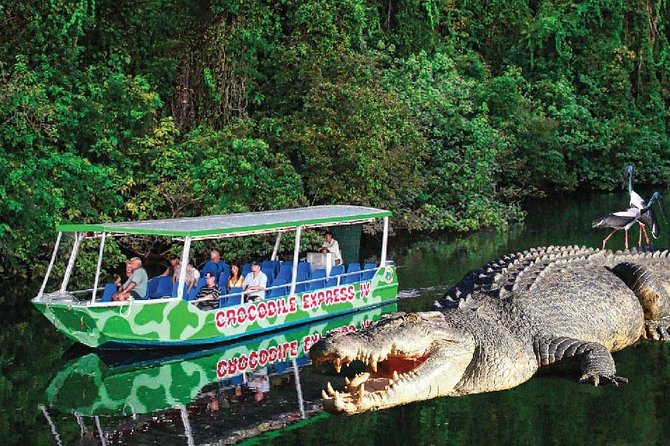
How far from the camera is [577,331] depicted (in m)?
11.0

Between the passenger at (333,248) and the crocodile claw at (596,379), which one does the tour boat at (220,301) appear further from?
the crocodile claw at (596,379)

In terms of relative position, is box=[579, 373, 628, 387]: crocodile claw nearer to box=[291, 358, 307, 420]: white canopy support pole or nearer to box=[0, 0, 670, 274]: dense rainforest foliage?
box=[291, 358, 307, 420]: white canopy support pole

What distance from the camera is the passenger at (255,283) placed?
13.8 meters

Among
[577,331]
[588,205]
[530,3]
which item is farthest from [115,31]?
[530,3]

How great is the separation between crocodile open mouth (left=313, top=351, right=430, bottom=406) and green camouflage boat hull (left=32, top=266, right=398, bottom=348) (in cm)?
396

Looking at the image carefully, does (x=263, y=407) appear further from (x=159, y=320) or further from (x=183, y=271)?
(x=183, y=271)

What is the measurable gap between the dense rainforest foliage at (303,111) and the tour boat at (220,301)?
13.9ft

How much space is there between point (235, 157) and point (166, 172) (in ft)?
4.39

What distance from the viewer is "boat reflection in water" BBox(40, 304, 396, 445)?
372 inches

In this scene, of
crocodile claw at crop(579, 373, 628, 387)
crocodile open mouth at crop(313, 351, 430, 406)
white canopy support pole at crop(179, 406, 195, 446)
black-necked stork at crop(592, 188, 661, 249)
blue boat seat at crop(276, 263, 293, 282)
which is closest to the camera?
crocodile open mouth at crop(313, 351, 430, 406)

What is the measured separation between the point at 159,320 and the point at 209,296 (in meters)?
1.04

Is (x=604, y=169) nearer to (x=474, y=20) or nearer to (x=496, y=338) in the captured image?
(x=474, y=20)

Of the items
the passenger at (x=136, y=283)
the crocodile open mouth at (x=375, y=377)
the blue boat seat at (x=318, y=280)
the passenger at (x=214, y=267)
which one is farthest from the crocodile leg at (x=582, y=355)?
the passenger at (x=214, y=267)

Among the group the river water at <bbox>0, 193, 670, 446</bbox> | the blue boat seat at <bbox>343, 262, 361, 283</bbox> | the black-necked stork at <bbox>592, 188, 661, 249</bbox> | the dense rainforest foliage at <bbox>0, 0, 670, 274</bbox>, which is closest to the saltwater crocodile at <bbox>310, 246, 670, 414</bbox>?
the river water at <bbox>0, 193, 670, 446</bbox>
